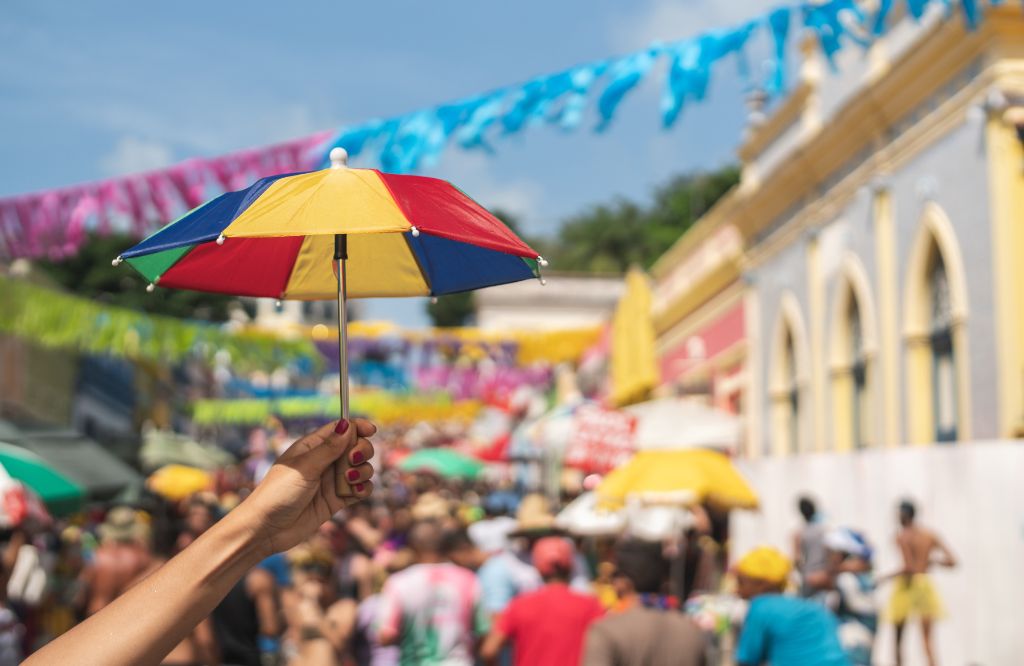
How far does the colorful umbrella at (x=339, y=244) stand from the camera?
2691 millimetres

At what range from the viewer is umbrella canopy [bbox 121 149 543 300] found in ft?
8.84

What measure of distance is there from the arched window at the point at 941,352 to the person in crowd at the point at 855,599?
344 centimetres

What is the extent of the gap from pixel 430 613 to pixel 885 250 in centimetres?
992

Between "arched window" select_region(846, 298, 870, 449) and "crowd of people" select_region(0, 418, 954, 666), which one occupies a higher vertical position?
"arched window" select_region(846, 298, 870, 449)

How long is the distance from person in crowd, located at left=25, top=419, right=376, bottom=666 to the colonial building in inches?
422

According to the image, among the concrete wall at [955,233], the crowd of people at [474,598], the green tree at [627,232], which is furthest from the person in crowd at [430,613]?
the green tree at [627,232]

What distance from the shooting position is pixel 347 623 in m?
7.22

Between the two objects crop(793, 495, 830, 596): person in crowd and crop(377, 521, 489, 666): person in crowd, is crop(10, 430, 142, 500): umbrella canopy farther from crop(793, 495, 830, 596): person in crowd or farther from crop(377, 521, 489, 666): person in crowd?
crop(377, 521, 489, 666): person in crowd

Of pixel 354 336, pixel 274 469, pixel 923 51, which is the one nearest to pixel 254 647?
pixel 274 469

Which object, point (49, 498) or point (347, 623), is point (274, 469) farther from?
point (49, 498)

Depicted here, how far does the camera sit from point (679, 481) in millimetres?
11234

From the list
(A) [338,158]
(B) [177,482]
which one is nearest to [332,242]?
(A) [338,158]

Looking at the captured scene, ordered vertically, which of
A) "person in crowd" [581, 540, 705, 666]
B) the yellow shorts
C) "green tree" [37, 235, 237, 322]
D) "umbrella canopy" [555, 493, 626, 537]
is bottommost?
the yellow shorts

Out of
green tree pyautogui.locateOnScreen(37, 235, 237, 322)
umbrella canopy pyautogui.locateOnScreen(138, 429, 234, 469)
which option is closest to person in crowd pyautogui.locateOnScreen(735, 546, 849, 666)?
umbrella canopy pyautogui.locateOnScreen(138, 429, 234, 469)
